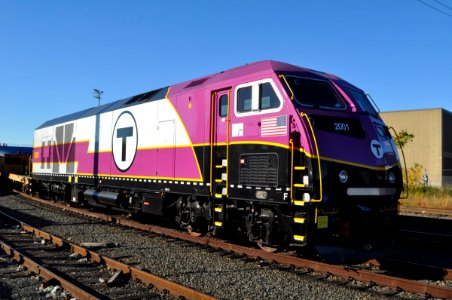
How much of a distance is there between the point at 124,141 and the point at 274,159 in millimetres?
A: 6775

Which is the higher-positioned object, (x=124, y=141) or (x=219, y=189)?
(x=124, y=141)

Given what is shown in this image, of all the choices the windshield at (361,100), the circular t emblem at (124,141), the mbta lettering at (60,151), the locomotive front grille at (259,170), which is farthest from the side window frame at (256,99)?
the mbta lettering at (60,151)

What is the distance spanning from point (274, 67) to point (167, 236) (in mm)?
5306

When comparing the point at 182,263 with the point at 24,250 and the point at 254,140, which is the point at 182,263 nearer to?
the point at 254,140

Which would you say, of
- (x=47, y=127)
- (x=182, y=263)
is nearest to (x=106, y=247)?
(x=182, y=263)

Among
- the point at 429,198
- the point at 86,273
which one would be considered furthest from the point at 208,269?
the point at 429,198

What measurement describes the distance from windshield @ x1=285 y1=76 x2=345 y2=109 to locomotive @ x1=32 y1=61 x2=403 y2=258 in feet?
0.08

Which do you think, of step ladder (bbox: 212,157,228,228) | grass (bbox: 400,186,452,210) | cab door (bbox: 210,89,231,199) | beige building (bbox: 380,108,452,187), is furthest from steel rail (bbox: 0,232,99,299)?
beige building (bbox: 380,108,452,187)

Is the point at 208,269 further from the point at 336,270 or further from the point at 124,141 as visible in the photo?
the point at 124,141

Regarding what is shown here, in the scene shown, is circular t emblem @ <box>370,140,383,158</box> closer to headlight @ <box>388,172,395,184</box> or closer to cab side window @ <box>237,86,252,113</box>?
headlight @ <box>388,172,395,184</box>

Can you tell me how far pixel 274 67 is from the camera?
27.1 ft

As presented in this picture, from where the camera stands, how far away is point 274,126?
791 centimetres

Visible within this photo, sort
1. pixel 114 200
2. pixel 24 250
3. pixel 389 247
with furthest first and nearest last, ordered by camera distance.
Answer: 1. pixel 114 200
2. pixel 24 250
3. pixel 389 247

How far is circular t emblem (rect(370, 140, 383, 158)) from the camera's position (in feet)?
25.6
